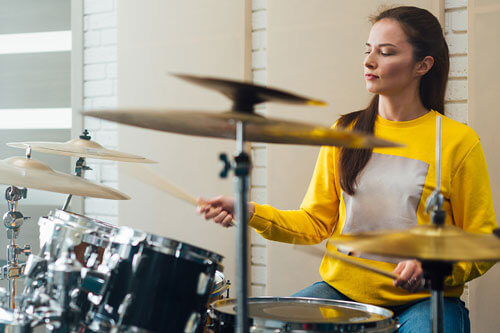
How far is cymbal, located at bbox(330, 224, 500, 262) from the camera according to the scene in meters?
0.94

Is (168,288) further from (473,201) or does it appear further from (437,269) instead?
(473,201)

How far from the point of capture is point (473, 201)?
1.61 metres

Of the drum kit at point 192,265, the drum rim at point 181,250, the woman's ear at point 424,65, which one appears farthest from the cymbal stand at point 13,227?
the woman's ear at point 424,65

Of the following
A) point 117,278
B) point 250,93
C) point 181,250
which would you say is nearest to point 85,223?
point 117,278

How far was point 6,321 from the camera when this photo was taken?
54.4 inches

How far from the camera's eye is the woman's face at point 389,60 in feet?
5.52

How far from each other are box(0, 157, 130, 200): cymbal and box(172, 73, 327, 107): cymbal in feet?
2.72

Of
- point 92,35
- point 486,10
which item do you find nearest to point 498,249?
point 486,10

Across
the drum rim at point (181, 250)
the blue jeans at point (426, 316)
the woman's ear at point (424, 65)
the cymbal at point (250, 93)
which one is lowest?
the blue jeans at point (426, 316)

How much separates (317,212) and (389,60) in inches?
21.0

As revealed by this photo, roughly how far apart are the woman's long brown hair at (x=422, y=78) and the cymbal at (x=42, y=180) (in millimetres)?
734

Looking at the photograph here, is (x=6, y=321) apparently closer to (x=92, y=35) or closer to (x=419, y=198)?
(x=419, y=198)

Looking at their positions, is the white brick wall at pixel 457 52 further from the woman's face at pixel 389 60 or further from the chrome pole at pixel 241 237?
the chrome pole at pixel 241 237

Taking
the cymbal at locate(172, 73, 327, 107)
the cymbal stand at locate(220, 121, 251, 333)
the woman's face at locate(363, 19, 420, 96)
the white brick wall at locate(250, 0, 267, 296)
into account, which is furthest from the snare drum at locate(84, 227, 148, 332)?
the white brick wall at locate(250, 0, 267, 296)
